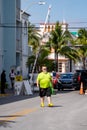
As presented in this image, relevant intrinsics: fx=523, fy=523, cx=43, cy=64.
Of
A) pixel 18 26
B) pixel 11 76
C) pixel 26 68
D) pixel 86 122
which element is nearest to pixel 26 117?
pixel 86 122

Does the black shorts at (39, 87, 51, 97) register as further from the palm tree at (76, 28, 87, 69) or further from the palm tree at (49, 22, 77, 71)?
the palm tree at (76, 28, 87, 69)

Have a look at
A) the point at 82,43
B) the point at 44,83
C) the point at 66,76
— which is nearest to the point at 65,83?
the point at 66,76

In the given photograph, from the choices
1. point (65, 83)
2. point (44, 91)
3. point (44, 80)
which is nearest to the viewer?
point (44, 80)

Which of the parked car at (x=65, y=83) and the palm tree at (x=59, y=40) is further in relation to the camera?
the palm tree at (x=59, y=40)

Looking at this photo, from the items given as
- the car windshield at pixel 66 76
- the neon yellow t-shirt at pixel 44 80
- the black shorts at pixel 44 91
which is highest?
the neon yellow t-shirt at pixel 44 80

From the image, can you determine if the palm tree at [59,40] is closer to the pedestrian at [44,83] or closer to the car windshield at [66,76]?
the car windshield at [66,76]

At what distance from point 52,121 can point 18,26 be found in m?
39.2

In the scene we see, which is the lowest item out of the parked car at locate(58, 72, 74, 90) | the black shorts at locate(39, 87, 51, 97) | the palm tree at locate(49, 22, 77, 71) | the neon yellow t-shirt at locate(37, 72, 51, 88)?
the parked car at locate(58, 72, 74, 90)

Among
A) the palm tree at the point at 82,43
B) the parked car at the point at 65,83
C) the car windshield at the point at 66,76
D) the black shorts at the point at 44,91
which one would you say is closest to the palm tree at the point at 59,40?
the palm tree at the point at 82,43

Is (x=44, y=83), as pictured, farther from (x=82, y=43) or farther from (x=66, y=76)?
(x=82, y=43)

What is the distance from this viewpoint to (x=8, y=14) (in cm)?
5166

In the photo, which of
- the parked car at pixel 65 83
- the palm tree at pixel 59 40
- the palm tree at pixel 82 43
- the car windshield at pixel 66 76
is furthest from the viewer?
the palm tree at pixel 82 43

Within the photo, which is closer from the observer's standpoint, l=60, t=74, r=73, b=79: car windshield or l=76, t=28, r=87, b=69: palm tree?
l=60, t=74, r=73, b=79: car windshield

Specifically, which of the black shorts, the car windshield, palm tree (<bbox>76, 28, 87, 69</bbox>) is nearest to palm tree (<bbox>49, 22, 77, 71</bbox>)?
palm tree (<bbox>76, 28, 87, 69</bbox>)
